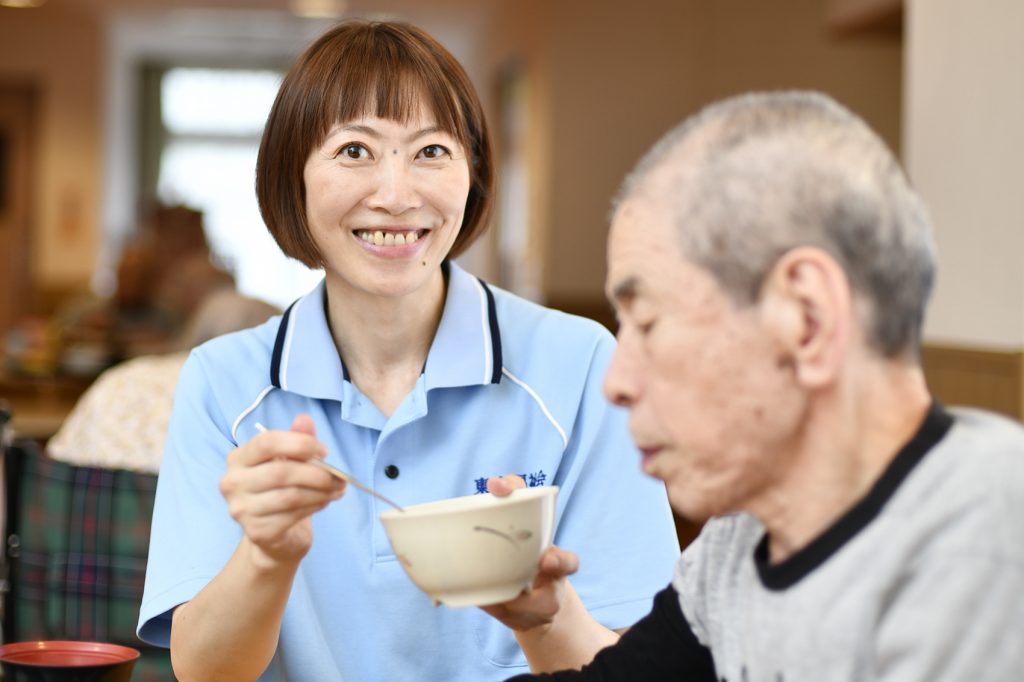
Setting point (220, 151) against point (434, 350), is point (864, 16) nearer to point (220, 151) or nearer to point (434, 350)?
point (434, 350)

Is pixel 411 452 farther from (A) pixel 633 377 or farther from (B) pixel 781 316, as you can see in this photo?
(B) pixel 781 316

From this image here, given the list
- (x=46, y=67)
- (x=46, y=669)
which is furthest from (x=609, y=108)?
(x=46, y=669)

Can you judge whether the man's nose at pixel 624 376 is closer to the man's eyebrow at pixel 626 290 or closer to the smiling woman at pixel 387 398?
the man's eyebrow at pixel 626 290

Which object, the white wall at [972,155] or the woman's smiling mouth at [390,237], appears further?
the white wall at [972,155]

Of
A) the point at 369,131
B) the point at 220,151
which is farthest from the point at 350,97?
the point at 220,151

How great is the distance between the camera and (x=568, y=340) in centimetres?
149

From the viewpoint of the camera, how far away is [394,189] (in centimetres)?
142

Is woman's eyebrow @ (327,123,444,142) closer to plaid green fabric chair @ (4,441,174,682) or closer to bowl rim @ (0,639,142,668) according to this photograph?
bowl rim @ (0,639,142,668)

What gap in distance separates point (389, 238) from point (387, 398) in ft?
0.62

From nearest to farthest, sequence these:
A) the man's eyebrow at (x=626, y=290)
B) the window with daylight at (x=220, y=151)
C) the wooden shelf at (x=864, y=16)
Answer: the man's eyebrow at (x=626, y=290) → the wooden shelf at (x=864, y=16) → the window with daylight at (x=220, y=151)

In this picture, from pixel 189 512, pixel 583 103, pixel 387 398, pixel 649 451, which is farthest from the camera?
pixel 583 103

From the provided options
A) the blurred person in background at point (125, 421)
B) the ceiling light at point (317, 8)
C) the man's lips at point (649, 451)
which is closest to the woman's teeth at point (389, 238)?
the man's lips at point (649, 451)

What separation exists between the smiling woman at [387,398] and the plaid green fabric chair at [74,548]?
0.55 m

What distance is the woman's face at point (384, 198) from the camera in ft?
4.70
